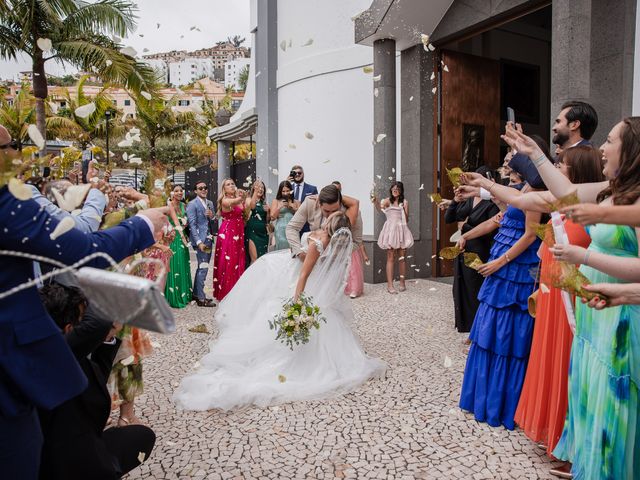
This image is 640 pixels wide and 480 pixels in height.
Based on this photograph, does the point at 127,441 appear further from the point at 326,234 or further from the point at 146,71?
the point at 146,71

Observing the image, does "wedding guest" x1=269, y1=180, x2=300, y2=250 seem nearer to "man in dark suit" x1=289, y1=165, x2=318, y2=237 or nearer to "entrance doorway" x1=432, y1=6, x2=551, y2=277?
"man in dark suit" x1=289, y1=165, x2=318, y2=237

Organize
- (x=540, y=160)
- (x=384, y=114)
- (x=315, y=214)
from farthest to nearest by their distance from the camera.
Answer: (x=384, y=114) < (x=315, y=214) < (x=540, y=160)

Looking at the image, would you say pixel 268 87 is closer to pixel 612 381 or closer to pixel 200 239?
pixel 200 239

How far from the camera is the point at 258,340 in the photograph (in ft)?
15.7

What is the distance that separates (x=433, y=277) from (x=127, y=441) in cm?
846

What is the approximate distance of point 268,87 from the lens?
525 inches

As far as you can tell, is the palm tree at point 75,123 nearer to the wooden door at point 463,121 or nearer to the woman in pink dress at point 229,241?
the woman in pink dress at point 229,241

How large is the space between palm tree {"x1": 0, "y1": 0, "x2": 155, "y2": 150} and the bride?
1084 centimetres

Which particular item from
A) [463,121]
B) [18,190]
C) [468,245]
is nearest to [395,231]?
[463,121]

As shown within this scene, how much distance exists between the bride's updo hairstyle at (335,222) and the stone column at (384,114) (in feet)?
16.7

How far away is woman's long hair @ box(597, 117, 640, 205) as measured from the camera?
229 cm

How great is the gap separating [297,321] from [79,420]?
2382 millimetres

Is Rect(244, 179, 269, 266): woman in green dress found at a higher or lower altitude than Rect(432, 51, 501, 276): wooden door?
lower

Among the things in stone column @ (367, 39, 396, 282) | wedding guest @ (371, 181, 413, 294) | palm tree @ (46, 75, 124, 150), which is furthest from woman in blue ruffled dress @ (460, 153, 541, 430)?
palm tree @ (46, 75, 124, 150)
